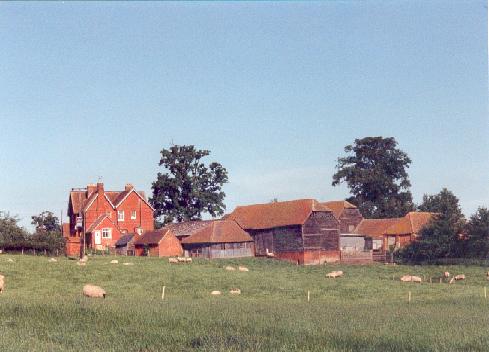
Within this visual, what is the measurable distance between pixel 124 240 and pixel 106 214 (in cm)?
522

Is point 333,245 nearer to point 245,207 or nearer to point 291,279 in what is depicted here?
point 245,207

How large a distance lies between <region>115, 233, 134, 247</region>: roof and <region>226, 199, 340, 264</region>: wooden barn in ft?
50.7

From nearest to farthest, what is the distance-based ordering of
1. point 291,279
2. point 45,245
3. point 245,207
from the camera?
point 291,279, point 45,245, point 245,207

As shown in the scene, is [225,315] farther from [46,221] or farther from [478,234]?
[46,221]

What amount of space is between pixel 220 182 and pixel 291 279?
62.3 meters

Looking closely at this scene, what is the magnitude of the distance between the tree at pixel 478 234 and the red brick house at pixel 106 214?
4498 cm

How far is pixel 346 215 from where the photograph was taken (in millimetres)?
111750

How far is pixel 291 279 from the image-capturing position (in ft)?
182

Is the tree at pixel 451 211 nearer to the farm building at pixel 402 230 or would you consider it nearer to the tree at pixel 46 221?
the farm building at pixel 402 230

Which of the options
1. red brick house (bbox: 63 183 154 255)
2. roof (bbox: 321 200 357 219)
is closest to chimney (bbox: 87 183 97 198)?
red brick house (bbox: 63 183 154 255)

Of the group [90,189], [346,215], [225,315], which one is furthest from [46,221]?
[225,315]

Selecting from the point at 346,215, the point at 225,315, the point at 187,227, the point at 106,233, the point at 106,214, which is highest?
the point at 106,214

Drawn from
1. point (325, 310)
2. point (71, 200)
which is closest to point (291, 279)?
point (325, 310)

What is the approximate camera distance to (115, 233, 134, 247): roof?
91875 millimetres
